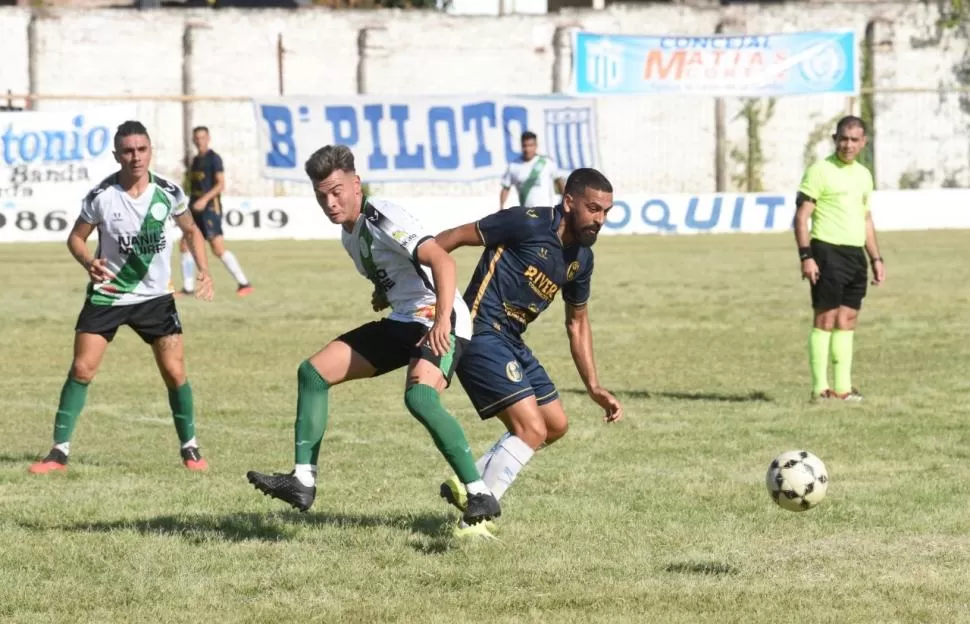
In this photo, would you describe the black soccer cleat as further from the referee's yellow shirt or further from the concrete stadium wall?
the concrete stadium wall

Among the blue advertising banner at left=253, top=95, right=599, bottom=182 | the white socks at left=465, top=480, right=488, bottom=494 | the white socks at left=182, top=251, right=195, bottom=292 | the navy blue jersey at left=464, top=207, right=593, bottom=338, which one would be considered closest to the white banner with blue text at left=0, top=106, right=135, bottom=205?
the blue advertising banner at left=253, top=95, right=599, bottom=182

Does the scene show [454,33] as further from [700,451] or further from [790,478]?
[790,478]

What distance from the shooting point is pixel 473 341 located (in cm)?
777

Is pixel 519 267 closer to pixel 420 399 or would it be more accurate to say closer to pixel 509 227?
pixel 509 227

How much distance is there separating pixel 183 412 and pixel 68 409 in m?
0.70

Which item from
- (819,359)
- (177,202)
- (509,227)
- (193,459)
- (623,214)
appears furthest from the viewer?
(623,214)

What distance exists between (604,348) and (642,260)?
1060 cm

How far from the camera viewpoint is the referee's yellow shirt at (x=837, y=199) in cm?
1304

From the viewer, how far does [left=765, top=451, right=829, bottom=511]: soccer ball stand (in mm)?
7355

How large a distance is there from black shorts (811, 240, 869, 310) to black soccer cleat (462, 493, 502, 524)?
6.36 metres

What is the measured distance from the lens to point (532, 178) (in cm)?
2400

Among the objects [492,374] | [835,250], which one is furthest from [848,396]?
[492,374]

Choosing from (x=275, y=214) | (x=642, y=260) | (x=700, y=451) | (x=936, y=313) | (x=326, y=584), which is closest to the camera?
(x=326, y=584)

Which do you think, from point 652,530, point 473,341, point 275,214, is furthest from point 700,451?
point 275,214
